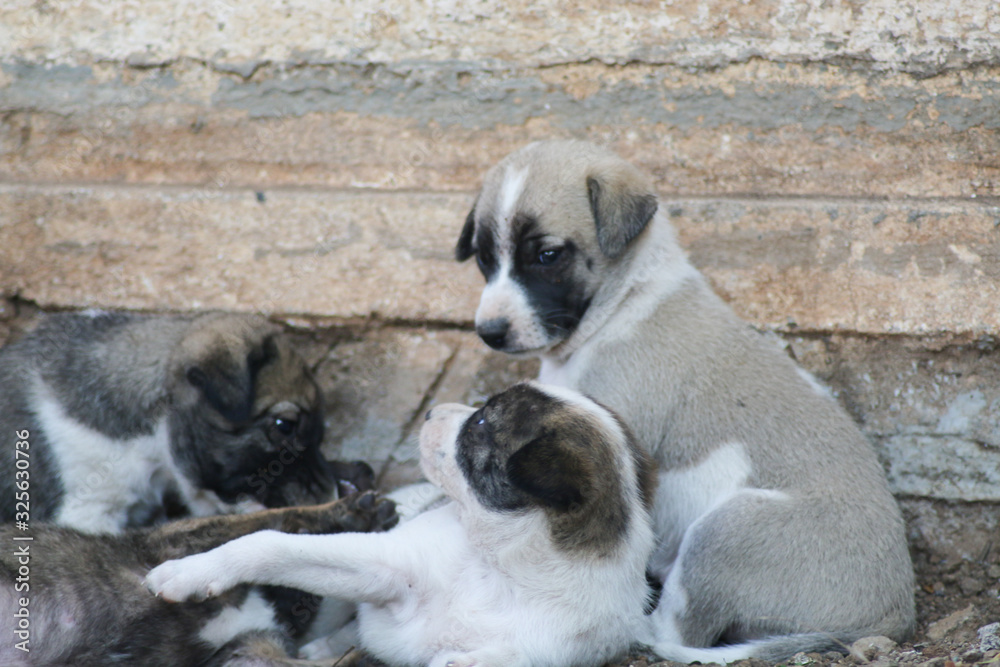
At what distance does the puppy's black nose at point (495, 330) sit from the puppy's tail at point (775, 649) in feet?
4.91

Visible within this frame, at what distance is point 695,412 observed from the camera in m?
4.11

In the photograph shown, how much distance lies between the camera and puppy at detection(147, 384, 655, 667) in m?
3.36

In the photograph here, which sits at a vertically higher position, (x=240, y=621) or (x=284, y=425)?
(x=284, y=425)

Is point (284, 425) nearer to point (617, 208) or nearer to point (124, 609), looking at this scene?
point (124, 609)

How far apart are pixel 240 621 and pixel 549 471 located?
1.40 meters

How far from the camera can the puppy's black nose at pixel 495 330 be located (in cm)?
412

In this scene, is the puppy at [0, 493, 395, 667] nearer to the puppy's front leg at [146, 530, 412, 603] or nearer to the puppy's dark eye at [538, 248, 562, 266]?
the puppy's front leg at [146, 530, 412, 603]

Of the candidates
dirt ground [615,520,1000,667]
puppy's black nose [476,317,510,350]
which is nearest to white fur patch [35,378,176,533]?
puppy's black nose [476,317,510,350]

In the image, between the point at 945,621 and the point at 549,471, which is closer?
the point at 549,471

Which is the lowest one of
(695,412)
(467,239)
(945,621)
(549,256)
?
(945,621)

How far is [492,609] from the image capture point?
347cm

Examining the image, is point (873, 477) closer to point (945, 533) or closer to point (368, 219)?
point (945, 533)

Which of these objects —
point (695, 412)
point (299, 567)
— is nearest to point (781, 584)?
point (695, 412)

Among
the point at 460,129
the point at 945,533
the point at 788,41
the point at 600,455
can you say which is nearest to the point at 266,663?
the point at 600,455
